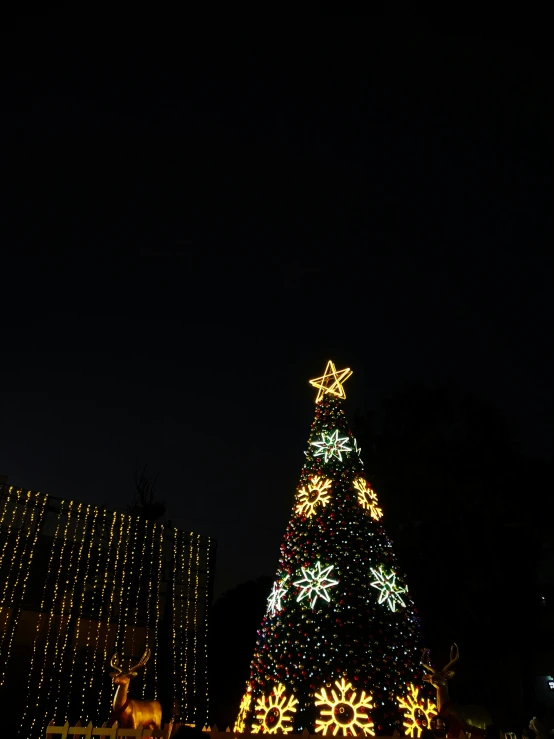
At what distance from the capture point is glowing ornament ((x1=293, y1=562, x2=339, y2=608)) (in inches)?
366

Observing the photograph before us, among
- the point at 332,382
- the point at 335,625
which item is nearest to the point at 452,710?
the point at 335,625

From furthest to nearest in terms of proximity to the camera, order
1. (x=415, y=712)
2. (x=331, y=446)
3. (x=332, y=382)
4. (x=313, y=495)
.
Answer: (x=332, y=382), (x=331, y=446), (x=313, y=495), (x=415, y=712)

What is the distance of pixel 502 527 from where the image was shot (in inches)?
609

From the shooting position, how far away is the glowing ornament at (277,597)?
31.7ft

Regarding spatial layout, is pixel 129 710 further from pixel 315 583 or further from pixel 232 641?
pixel 232 641

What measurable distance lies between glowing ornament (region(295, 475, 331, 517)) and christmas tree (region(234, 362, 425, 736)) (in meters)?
0.02

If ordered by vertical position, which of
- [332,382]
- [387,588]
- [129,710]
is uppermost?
[332,382]

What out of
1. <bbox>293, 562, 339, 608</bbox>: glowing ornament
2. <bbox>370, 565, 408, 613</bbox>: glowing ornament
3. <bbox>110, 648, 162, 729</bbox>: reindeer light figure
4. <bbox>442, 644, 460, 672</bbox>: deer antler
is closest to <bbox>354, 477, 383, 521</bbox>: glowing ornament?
<bbox>370, 565, 408, 613</bbox>: glowing ornament

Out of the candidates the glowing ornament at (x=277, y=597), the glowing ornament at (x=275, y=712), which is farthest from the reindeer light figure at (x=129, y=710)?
the glowing ornament at (x=277, y=597)

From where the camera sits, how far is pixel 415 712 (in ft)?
27.6

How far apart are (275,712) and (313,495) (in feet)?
11.7

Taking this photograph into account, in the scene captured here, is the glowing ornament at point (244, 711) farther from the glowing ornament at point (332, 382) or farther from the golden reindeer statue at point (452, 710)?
the glowing ornament at point (332, 382)

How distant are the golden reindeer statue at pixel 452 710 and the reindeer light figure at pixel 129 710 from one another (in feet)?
13.5

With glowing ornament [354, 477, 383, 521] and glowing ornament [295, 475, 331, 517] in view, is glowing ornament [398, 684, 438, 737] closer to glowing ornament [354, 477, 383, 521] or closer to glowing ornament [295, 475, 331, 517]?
glowing ornament [354, 477, 383, 521]
